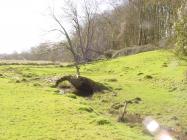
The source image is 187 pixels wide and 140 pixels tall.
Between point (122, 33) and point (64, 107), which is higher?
point (122, 33)

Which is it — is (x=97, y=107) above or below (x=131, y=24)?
below

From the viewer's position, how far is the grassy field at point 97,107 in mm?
21188

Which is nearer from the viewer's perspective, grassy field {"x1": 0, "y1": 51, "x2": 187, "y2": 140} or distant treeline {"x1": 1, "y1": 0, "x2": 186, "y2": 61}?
grassy field {"x1": 0, "y1": 51, "x2": 187, "y2": 140}

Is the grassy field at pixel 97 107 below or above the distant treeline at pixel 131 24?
below

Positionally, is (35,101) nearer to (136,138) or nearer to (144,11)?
(136,138)

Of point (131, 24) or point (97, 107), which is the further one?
point (131, 24)

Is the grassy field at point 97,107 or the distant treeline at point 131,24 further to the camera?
the distant treeline at point 131,24

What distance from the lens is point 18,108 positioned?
26.0m

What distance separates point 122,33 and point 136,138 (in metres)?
83.8

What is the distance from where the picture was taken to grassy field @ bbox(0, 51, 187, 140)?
21.2 metres

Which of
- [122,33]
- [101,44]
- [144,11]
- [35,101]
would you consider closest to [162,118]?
[35,101]

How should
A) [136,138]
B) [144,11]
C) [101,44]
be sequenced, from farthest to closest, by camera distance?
1. [101,44]
2. [144,11]
3. [136,138]

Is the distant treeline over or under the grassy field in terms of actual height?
over

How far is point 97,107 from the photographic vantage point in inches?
1316
